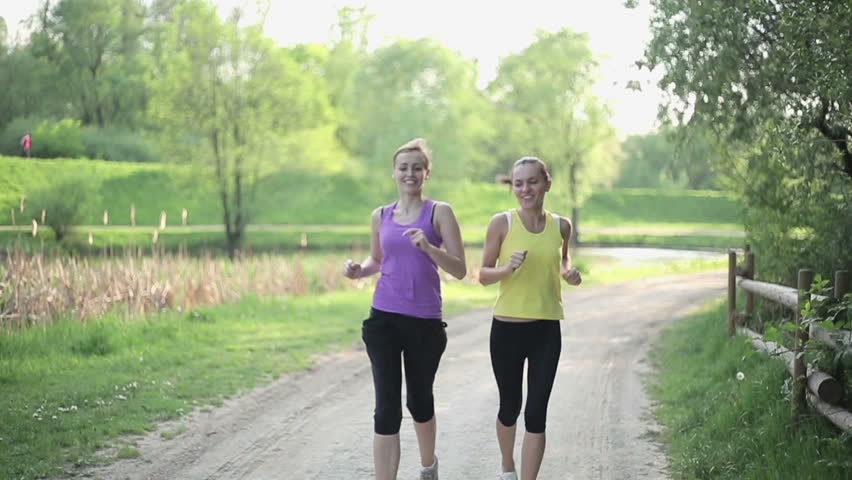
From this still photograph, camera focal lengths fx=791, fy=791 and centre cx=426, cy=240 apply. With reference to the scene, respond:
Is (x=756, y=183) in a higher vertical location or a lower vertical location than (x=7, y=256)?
higher

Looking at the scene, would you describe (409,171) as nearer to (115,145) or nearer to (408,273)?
(408,273)

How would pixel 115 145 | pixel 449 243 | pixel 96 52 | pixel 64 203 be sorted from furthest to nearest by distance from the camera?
pixel 115 145 → pixel 96 52 → pixel 64 203 → pixel 449 243

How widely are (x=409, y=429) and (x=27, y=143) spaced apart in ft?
28.1

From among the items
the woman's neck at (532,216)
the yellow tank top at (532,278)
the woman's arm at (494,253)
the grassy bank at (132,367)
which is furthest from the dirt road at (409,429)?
the woman's neck at (532,216)

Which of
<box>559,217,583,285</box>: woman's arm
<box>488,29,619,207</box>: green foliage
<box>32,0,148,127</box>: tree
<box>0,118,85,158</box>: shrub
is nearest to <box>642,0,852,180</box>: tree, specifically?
<box>559,217,583,285</box>: woman's arm

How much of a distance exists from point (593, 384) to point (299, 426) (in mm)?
3424

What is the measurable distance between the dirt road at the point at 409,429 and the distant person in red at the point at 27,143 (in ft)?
19.7

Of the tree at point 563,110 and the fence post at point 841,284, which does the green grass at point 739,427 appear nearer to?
Result: the fence post at point 841,284

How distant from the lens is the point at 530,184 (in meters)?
4.55

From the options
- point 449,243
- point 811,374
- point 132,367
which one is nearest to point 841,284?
point 811,374

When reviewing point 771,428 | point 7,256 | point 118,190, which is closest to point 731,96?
point 771,428

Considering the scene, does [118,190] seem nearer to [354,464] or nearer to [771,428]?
[354,464]

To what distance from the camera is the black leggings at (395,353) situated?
443 cm

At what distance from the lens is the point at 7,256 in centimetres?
1059
